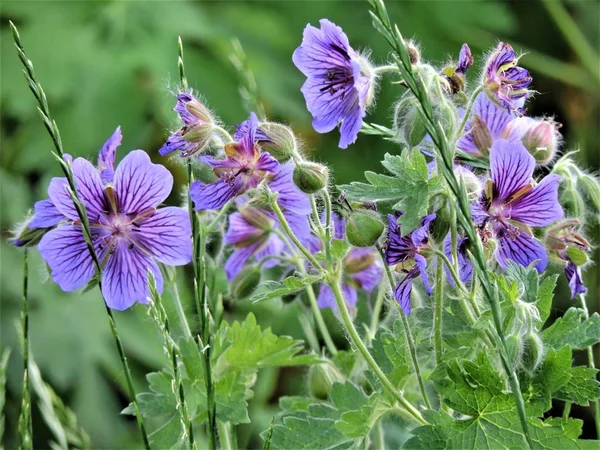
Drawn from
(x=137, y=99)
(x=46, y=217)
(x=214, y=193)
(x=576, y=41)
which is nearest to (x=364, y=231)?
(x=214, y=193)

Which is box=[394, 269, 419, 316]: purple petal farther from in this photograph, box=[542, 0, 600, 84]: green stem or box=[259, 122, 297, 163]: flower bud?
box=[542, 0, 600, 84]: green stem

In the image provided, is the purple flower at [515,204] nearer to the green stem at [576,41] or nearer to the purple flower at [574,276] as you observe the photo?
the purple flower at [574,276]

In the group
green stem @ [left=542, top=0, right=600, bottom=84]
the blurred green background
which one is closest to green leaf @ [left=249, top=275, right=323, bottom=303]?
the blurred green background

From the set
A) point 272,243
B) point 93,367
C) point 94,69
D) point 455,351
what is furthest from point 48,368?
point 455,351

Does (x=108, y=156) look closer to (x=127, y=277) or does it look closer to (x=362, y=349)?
(x=127, y=277)

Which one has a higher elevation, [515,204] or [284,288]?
[515,204]

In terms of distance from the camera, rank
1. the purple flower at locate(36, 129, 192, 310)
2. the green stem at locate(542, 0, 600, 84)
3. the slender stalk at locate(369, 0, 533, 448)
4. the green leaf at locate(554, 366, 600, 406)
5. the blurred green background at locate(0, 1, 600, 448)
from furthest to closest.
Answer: the green stem at locate(542, 0, 600, 84) → the blurred green background at locate(0, 1, 600, 448) → the purple flower at locate(36, 129, 192, 310) → the green leaf at locate(554, 366, 600, 406) → the slender stalk at locate(369, 0, 533, 448)
